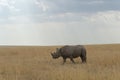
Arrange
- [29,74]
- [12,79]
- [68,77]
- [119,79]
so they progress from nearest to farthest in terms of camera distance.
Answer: [119,79] < [68,77] < [12,79] < [29,74]

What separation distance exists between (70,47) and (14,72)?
8.43 metres

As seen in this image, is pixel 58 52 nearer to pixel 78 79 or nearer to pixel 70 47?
pixel 70 47

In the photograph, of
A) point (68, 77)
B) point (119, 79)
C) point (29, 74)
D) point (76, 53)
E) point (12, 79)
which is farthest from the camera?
point (76, 53)

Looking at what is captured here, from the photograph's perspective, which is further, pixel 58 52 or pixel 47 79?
pixel 58 52

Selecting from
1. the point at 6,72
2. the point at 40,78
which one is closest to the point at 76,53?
the point at 6,72

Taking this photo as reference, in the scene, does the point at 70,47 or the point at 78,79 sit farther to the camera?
the point at 70,47

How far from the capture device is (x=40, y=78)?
43.7ft

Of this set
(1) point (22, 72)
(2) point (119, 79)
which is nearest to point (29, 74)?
(1) point (22, 72)

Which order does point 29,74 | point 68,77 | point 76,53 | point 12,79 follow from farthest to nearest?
point 76,53
point 29,74
point 12,79
point 68,77

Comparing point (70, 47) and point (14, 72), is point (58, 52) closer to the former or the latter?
point (70, 47)

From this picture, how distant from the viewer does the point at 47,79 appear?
12.9 meters

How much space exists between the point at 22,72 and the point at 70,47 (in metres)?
8.50

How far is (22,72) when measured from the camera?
1535 cm

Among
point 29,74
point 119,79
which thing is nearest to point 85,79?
point 119,79
